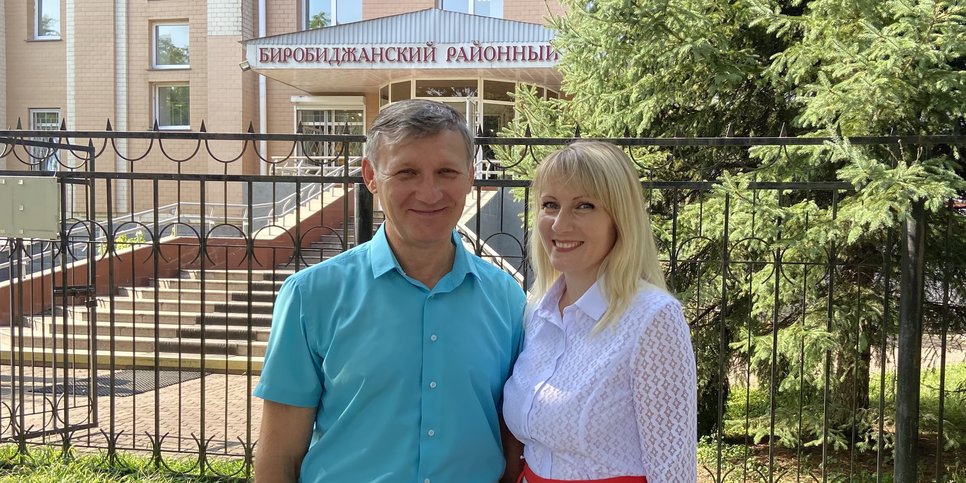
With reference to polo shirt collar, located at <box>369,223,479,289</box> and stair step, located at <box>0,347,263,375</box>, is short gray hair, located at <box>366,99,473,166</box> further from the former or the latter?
stair step, located at <box>0,347,263,375</box>

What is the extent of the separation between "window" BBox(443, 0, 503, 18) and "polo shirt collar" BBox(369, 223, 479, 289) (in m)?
18.9

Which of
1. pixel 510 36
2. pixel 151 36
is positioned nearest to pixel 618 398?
pixel 510 36

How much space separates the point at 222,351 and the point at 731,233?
285 inches

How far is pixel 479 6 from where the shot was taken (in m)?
20.2

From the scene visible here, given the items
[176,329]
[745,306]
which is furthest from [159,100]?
[745,306]

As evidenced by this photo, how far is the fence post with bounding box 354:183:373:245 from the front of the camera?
4043 millimetres

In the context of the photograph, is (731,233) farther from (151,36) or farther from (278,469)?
(151,36)

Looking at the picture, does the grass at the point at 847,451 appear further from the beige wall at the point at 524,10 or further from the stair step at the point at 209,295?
the beige wall at the point at 524,10

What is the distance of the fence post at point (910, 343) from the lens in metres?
3.78

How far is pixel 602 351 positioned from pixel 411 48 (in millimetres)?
15654

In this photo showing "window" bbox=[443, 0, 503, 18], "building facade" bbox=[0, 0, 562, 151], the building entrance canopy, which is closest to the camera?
the building entrance canopy

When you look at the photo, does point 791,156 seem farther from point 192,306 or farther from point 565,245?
point 192,306

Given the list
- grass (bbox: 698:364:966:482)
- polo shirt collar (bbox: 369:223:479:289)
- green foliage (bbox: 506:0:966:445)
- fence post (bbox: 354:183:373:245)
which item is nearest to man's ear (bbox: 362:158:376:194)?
polo shirt collar (bbox: 369:223:479:289)

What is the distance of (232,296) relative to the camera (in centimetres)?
1056
